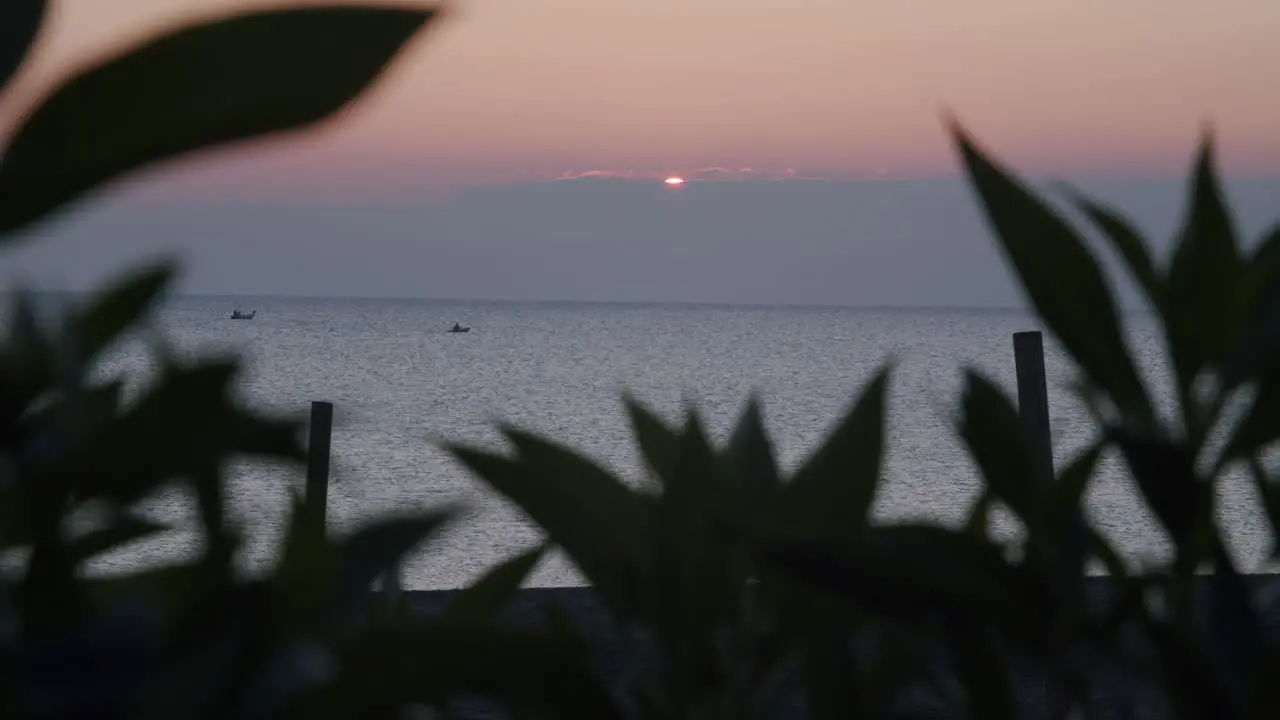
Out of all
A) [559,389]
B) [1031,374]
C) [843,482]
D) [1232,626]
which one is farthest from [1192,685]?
[559,389]

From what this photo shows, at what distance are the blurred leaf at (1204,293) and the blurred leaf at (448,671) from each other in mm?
250

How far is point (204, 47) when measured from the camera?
33 centimetres

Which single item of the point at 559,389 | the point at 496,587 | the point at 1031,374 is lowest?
the point at 559,389

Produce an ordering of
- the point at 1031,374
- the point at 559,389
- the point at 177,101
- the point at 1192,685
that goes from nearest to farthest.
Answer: the point at 177,101 → the point at 1192,685 → the point at 1031,374 → the point at 559,389

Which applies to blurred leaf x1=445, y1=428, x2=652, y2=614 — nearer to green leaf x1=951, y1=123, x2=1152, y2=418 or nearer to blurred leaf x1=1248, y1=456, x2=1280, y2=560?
green leaf x1=951, y1=123, x2=1152, y2=418

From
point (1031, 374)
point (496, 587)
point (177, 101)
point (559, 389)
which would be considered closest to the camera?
point (177, 101)

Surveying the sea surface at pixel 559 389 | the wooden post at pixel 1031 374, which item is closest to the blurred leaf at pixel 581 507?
the sea surface at pixel 559 389

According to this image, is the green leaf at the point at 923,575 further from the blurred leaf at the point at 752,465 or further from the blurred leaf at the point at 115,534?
the blurred leaf at the point at 115,534

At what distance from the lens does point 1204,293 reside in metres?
0.48

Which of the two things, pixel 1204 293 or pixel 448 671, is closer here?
pixel 448 671

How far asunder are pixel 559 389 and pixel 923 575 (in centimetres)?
4408

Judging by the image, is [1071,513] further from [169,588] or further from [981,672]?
[169,588]

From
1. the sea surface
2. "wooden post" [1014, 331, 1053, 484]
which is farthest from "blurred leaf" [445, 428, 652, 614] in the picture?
"wooden post" [1014, 331, 1053, 484]

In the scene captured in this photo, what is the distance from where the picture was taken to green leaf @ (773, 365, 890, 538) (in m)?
0.44
